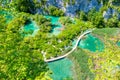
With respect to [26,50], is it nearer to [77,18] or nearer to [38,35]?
[38,35]

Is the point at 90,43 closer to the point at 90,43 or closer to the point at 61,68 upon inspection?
the point at 90,43

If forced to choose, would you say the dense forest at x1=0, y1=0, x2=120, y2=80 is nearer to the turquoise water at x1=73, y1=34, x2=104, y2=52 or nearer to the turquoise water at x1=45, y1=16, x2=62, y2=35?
the turquoise water at x1=45, y1=16, x2=62, y2=35

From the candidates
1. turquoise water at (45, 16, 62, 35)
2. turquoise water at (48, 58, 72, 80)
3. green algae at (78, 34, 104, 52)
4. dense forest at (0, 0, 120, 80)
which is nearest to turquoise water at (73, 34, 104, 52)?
green algae at (78, 34, 104, 52)

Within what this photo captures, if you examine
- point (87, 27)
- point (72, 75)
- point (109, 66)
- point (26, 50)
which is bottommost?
point (72, 75)

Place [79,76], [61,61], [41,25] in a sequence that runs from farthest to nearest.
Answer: [41,25], [61,61], [79,76]

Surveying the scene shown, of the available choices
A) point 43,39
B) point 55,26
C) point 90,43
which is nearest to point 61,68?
point 43,39

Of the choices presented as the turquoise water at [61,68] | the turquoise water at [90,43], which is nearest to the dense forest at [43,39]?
the turquoise water at [61,68]

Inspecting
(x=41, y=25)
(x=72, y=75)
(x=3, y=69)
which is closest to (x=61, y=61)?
(x=72, y=75)
